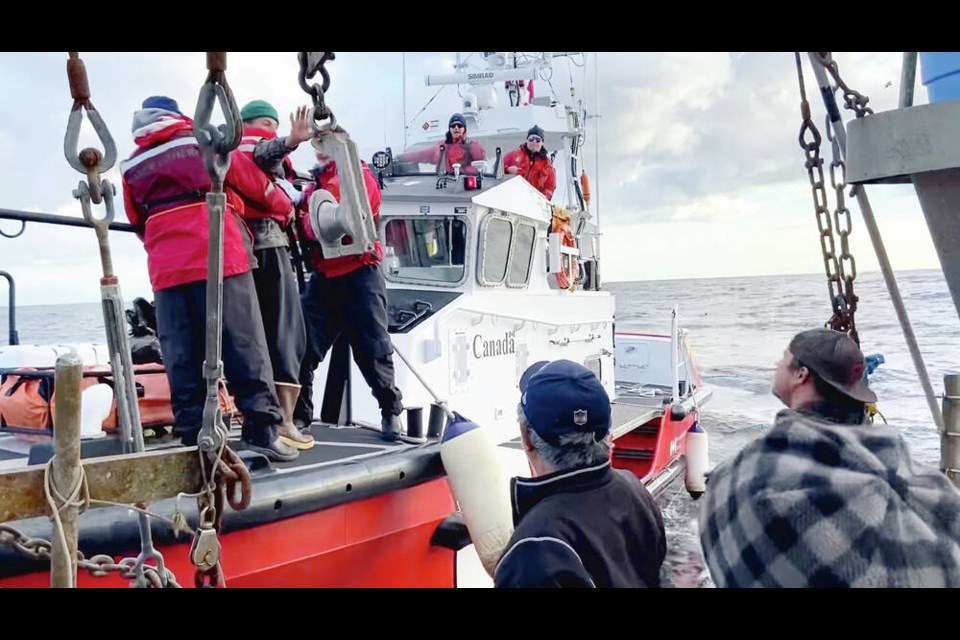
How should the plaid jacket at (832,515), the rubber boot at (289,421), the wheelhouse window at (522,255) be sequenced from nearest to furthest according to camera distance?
the plaid jacket at (832,515)
the rubber boot at (289,421)
the wheelhouse window at (522,255)

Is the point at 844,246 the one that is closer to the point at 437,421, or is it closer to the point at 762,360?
the point at 437,421

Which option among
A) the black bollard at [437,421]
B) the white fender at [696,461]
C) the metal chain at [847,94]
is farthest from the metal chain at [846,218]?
the white fender at [696,461]

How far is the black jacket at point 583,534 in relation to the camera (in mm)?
1595

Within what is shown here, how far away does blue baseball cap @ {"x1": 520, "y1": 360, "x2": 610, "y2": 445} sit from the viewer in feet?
6.00

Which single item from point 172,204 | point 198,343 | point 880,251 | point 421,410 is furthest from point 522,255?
point 880,251

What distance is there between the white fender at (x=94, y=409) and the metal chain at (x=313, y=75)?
1.78 metres

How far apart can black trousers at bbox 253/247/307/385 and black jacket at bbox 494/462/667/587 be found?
6.30 ft

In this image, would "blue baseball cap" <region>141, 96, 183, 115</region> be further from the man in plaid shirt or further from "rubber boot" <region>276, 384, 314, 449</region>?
the man in plaid shirt

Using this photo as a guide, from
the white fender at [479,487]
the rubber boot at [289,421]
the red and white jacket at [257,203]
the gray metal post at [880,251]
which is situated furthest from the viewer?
the rubber boot at [289,421]

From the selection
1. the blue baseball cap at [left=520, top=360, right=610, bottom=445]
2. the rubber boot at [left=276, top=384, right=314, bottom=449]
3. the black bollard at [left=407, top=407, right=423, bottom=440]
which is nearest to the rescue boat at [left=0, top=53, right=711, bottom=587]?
the black bollard at [left=407, top=407, right=423, bottom=440]

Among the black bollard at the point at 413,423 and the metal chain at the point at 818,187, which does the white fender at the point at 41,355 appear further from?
the metal chain at the point at 818,187

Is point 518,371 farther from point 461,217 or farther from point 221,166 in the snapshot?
point 221,166

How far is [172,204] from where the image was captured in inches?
111

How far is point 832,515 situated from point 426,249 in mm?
4611
